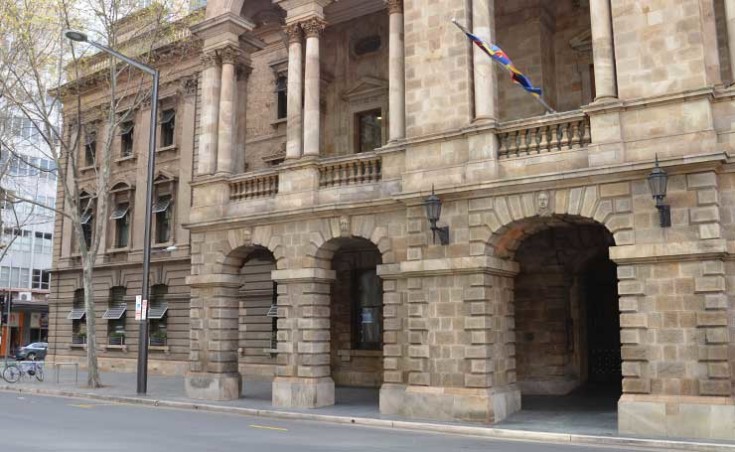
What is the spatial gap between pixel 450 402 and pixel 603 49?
8.03 meters

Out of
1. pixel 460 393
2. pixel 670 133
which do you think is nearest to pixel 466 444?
pixel 460 393

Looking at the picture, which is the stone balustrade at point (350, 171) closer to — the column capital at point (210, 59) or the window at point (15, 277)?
the column capital at point (210, 59)

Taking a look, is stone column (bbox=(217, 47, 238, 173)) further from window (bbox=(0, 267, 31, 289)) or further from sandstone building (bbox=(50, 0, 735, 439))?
window (bbox=(0, 267, 31, 289))

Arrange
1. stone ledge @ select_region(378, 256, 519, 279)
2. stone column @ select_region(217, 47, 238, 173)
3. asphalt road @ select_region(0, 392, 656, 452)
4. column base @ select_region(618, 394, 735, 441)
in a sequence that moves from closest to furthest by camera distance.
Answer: asphalt road @ select_region(0, 392, 656, 452) < column base @ select_region(618, 394, 735, 441) < stone ledge @ select_region(378, 256, 519, 279) < stone column @ select_region(217, 47, 238, 173)

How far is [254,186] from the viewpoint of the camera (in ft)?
66.3

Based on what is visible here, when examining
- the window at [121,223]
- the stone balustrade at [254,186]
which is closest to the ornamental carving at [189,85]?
the window at [121,223]

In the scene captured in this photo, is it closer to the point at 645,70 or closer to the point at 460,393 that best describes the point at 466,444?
the point at 460,393

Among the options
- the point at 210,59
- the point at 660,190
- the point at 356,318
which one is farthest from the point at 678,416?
the point at 210,59

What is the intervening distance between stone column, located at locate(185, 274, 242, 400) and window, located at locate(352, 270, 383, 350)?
5115 millimetres

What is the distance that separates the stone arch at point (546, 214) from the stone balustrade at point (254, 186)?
6.97 m

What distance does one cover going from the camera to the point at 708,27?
45.9 ft

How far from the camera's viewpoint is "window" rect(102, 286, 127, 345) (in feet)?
105

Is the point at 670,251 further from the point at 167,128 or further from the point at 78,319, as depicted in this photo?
the point at 78,319

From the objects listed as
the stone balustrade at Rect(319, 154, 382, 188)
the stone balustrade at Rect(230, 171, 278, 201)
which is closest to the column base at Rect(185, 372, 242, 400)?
the stone balustrade at Rect(230, 171, 278, 201)
